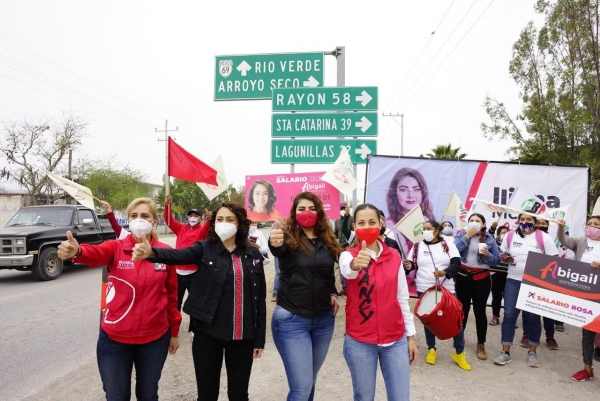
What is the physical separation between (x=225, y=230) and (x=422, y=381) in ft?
9.42

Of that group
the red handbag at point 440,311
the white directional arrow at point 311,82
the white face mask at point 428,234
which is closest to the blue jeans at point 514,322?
the red handbag at point 440,311

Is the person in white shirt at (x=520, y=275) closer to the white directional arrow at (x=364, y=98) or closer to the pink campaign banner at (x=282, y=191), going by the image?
the pink campaign banner at (x=282, y=191)

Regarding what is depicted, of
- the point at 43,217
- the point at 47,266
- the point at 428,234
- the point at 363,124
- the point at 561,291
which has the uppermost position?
the point at 363,124

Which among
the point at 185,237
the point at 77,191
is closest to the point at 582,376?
the point at 185,237

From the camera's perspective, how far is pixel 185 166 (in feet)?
14.8

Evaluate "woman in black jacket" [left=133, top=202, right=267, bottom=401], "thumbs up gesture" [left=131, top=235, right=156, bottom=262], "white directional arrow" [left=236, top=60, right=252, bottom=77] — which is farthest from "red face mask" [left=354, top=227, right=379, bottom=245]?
"white directional arrow" [left=236, top=60, right=252, bottom=77]

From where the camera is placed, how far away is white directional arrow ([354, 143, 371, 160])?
7.24m

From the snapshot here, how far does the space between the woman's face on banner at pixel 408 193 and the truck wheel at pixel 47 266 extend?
8.95 metres

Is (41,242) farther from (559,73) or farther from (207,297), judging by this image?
(559,73)

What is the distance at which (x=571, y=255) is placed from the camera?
586cm

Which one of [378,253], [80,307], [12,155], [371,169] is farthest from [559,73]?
[12,155]

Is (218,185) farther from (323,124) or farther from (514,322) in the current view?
(514,322)

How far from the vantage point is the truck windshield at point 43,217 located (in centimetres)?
1091

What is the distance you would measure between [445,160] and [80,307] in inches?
293
